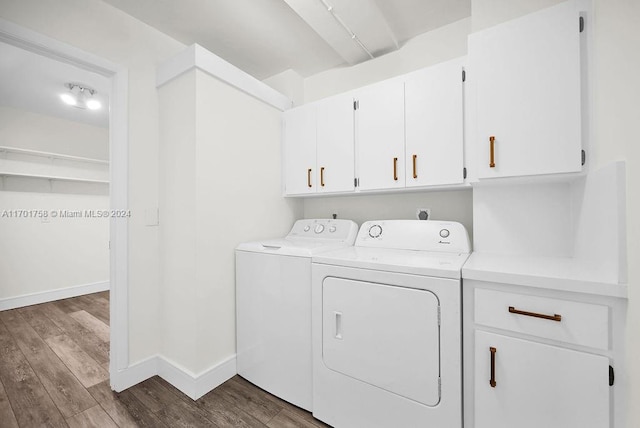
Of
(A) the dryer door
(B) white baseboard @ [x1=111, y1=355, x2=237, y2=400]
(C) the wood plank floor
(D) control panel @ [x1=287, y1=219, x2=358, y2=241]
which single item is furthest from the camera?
(D) control panel @ [x1=287, y1=219, x2=358, y2=241]

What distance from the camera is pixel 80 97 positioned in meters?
2.98

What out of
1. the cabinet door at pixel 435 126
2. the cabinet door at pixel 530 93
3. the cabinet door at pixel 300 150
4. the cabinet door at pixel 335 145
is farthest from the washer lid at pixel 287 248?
the cabinet door at pixel 530 93

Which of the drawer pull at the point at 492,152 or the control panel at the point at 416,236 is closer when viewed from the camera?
the drawer pull at the point at 492,152

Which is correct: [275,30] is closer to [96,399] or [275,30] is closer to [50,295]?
[96,399]

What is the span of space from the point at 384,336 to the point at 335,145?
142 centimetres

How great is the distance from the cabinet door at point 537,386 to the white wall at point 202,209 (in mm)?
1562

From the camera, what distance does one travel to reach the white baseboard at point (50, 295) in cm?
317

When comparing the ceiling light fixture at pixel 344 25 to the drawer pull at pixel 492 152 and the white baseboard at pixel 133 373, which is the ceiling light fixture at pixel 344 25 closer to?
the drawer pull at pixel 492 152

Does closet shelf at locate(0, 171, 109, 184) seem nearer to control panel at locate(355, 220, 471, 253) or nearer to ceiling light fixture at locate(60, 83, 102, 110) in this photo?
ceiling light fixture at locate(60, 83, 102, 110)

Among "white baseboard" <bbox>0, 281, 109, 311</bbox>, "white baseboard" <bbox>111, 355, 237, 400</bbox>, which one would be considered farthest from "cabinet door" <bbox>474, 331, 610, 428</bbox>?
"white baseboard" <bbox>0, 281, 109, 311</bbox>

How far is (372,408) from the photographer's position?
4.28 ft

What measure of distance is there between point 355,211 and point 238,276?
45.4 inches

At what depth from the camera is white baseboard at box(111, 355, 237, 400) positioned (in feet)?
5.45

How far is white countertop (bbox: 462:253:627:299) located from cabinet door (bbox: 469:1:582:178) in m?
0.44
